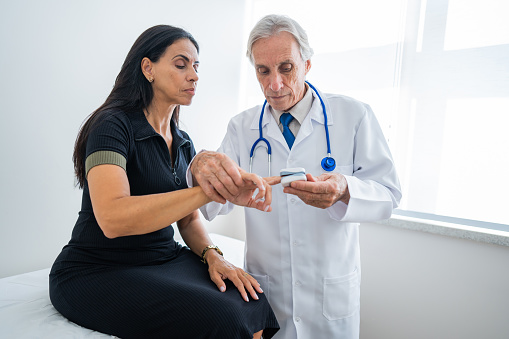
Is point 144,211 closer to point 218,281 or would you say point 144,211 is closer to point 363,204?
point 218,281

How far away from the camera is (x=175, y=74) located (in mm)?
1388

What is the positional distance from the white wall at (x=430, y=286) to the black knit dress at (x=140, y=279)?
1200mm

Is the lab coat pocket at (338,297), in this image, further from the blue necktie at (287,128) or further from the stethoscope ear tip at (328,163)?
the blue necktie at (287,128)

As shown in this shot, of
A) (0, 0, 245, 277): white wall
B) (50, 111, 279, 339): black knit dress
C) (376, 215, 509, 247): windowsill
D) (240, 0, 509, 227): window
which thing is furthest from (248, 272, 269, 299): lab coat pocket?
(240, 0, 509, 227): window

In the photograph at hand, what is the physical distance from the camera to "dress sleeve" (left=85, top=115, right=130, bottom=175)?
1.05 metres

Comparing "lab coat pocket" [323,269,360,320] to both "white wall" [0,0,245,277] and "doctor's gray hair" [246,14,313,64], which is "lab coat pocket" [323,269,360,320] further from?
"white wall" [0,0,245,277]

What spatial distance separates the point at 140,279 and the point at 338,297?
0.66 m

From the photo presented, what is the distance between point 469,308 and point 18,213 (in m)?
2.36

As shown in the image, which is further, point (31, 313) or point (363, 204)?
point (31, 313)

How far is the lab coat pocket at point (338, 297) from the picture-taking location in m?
1.16

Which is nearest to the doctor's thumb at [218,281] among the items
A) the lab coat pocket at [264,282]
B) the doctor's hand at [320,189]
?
the lab coat pocket at [264,282]

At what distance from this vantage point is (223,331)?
0.95 m

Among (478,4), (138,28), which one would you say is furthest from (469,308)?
(138,28)

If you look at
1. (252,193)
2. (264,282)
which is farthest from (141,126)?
(264,282)
